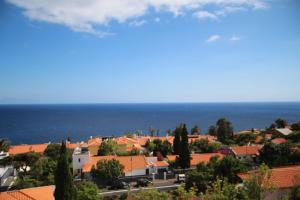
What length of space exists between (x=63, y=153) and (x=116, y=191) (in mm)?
11803

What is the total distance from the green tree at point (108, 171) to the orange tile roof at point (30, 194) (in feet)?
38.3

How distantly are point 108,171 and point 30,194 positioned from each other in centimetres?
1511

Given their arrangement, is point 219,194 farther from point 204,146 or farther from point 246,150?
point 204,146

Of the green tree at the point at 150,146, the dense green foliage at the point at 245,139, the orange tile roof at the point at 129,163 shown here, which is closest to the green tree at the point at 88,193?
the orange tile roof at the point at 129,163

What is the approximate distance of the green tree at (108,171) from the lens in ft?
136

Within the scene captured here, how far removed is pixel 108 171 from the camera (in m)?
41.5

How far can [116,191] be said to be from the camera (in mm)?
38250

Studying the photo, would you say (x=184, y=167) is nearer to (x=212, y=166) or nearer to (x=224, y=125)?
(x=212, y=166)

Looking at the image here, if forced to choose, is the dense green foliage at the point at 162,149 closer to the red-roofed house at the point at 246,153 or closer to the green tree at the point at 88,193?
the red-roofed house at the point at 246,153

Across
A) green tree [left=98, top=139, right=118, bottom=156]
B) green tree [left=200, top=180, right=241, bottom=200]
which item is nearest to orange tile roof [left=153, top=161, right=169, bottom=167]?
green tree [left=98, top=139, right=118, bottom=156]

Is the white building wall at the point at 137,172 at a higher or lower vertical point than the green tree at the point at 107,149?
lower

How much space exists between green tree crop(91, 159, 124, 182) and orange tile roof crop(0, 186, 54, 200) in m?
11.7

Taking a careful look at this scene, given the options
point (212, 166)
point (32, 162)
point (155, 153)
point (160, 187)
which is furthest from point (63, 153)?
point (155, 153)

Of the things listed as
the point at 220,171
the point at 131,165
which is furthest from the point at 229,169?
the point at 131,165
